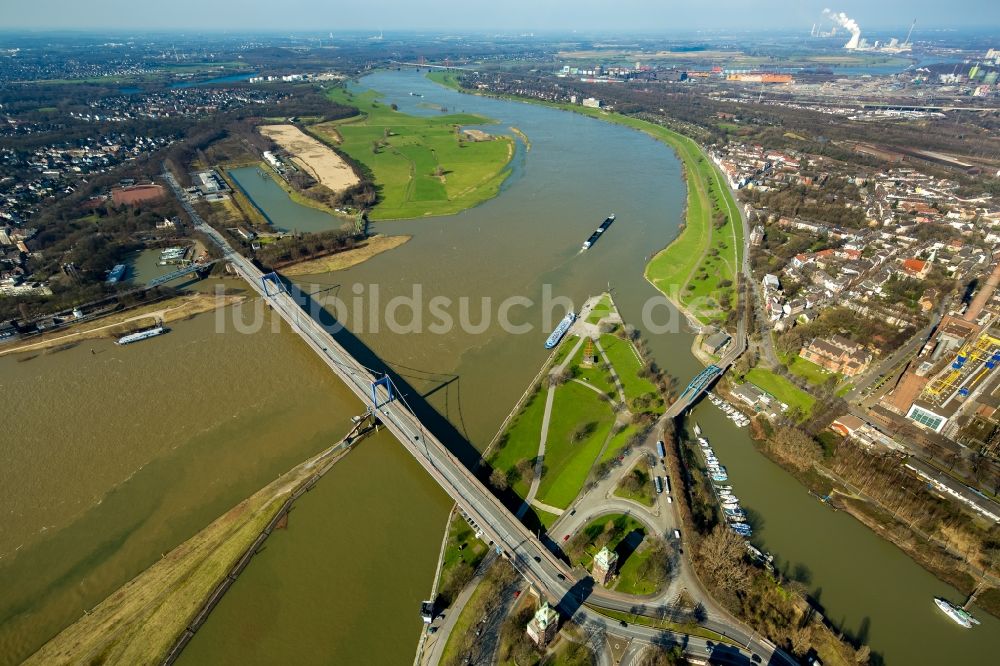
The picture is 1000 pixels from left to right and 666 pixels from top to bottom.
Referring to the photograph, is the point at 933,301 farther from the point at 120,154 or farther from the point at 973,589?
the point at 120,154

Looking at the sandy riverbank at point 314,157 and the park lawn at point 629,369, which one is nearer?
the park lawn at point 629,369

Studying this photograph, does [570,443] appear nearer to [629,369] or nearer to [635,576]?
[635,576]

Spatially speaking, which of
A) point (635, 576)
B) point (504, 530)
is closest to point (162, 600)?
point (504, 530)

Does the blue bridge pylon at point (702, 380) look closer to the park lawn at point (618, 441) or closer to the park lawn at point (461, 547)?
the park lawn at point (618, 441)

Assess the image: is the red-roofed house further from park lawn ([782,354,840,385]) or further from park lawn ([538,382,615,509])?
park lawn ([538,382,615,509])

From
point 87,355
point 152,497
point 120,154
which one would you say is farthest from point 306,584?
point 120,154

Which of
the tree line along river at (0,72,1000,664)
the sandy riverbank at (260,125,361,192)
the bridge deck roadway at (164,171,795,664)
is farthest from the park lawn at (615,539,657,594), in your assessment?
the sandy riverbank at (260,125,361,192)

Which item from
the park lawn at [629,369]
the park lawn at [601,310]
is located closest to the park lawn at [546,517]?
the park lawn at [629,369]
